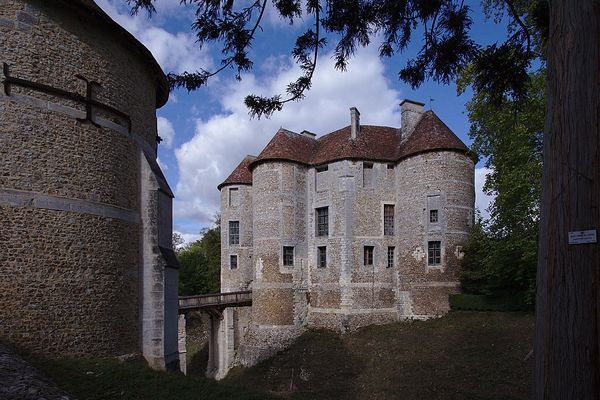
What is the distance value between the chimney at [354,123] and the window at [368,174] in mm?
1920

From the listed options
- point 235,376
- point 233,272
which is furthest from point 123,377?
point 233,272

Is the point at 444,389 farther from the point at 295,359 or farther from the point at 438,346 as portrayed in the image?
the point at 295,359

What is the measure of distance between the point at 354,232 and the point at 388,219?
2.10 metres

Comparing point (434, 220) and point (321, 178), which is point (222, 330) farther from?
point (434, 220)

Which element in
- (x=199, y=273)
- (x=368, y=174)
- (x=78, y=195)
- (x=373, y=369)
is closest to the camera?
(x=78, y=195)

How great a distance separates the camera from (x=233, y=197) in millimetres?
28062

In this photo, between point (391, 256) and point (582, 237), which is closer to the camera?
point (582, 237)

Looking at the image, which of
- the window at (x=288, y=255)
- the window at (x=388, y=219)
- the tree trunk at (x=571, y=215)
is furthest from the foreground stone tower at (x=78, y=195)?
the window at (x=388, y=219)

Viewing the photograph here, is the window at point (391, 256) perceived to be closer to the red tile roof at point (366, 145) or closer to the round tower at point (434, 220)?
the round tower at point (434, 220)

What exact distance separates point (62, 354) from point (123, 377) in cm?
162

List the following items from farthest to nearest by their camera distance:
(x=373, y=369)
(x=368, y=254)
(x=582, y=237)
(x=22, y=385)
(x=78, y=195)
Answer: (x=368, y=254) → (x=373, y=369) → (x=78, y=195) → (x=22, y=385) → (x=582, y=237)

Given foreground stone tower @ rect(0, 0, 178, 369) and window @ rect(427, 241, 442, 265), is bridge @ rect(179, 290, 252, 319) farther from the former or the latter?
foreground stone tower @ rect(0, 0, 178, 369)

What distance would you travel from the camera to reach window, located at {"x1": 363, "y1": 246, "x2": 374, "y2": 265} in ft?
77.3

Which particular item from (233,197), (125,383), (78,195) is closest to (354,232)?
(233,197)
